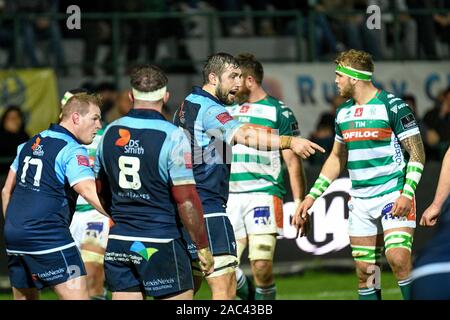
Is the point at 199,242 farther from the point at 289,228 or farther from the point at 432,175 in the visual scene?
the point at 432,175

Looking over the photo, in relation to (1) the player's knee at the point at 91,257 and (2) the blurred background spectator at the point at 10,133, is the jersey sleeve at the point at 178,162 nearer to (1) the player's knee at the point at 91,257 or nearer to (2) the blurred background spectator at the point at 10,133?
(1) the player's knee at the point at 91,257

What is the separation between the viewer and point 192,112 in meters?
9.50

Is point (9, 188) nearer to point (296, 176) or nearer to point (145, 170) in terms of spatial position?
point (145, 170)

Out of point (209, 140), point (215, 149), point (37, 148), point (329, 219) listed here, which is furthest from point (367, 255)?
point (329, 219)

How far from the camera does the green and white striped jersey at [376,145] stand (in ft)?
34.3

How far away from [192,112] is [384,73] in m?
9.00

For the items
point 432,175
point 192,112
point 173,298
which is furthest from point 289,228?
point 173,298

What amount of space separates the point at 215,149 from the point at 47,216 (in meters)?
1.60

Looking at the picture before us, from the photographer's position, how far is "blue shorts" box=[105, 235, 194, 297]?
27.0ft

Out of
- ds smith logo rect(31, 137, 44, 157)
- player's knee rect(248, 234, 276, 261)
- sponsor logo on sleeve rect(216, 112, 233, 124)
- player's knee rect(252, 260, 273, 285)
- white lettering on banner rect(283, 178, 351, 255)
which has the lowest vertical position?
white lettering on banner rect(283, 178, 351, 255)

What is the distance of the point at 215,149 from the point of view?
9672 millimetres

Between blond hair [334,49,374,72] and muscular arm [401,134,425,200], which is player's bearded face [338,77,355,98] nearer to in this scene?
blond hair [334,49,374,72]

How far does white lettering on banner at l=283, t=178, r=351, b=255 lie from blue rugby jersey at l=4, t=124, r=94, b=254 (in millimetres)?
5839

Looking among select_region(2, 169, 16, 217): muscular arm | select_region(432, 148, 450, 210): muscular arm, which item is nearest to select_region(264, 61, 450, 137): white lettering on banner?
select_region(2, 169, 16, 217): muscular arm
